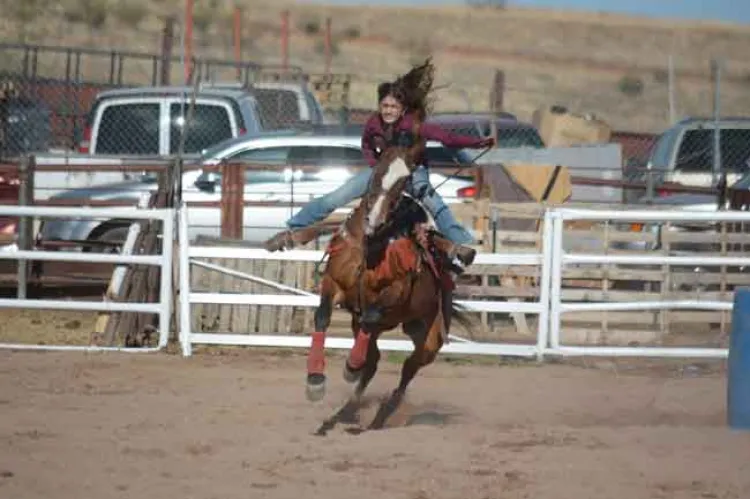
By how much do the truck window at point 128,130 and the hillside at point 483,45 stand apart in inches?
696

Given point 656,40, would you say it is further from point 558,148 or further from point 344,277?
point 344,277

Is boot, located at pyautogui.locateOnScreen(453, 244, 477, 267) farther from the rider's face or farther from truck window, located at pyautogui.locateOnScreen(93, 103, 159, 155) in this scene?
truck window, located at pyautogui.locateOnScreen(93, 103, 159, 155)

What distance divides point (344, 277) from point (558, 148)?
12.4 m

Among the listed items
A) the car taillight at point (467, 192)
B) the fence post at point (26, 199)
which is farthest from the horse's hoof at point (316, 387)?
the car taillight at point (467, 192)

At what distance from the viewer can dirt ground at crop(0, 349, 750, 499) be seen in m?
8.48

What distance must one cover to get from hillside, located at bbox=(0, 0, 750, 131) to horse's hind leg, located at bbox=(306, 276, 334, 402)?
93.9ft

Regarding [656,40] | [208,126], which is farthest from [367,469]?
[656,40]

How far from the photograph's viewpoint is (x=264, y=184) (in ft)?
59.6

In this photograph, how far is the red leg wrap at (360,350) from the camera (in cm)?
1076

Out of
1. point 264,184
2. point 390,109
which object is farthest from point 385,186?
point 264,184

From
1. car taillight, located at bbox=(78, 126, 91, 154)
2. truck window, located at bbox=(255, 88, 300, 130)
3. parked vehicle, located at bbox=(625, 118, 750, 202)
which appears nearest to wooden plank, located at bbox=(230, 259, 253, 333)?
car taillight, located at bbox=(78, 126, 91, 154)

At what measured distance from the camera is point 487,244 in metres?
16.9

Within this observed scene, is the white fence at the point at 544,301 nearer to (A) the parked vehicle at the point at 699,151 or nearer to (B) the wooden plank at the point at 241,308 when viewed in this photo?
(B) the wooden plank at the point at 241,308

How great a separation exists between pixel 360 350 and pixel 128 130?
407 inches
